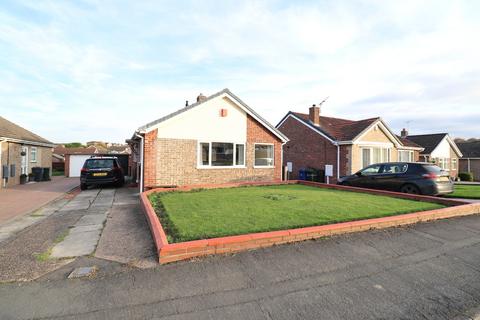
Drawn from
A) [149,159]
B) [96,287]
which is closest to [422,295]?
[96,287]

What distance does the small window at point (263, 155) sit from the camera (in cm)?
1349

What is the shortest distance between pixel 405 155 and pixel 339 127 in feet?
22.3

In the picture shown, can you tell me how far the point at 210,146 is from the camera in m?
12.1

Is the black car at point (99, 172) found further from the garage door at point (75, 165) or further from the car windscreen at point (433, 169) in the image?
the car windscreen at point (433, 169)

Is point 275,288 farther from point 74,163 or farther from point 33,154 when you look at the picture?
point 74,163

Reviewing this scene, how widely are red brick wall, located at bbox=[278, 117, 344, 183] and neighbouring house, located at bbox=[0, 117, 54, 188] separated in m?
18.6

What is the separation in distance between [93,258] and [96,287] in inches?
40.2

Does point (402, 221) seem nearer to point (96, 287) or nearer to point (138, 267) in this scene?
point (138, 267)

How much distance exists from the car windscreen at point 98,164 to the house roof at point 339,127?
1444 centimetres

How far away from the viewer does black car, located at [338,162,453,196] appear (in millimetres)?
9556

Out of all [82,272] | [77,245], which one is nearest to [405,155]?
[77,245]

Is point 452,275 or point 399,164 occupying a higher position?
point 399,164

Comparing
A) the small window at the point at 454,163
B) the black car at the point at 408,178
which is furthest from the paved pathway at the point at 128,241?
the small window at the point at 454,163

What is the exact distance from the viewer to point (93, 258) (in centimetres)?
393
